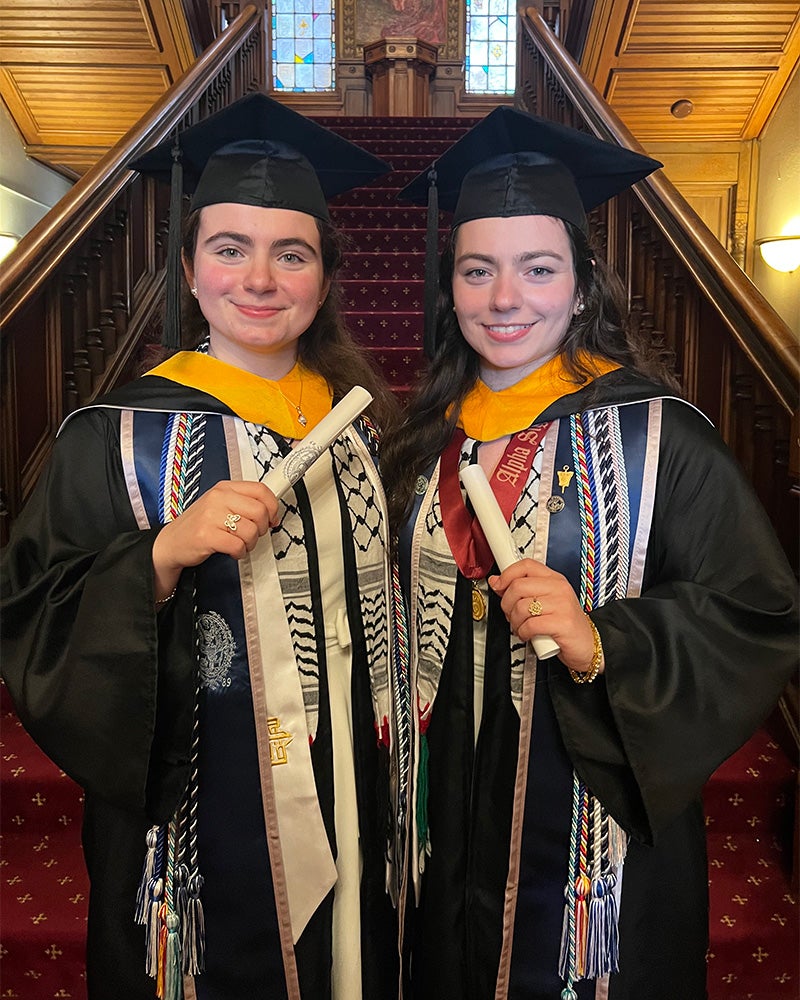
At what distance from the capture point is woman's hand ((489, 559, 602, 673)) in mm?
1286

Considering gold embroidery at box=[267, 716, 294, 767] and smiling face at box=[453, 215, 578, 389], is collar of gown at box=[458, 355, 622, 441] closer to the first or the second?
smiling face at box=[453, 215, 578, 389]

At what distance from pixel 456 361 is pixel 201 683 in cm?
87

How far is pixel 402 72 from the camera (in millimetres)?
9789

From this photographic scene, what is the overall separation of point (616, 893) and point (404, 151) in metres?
7.00

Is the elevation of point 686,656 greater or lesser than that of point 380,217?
lesser

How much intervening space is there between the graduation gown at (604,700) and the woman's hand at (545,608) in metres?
0.06

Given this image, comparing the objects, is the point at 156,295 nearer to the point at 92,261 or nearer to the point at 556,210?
the point at 92,261

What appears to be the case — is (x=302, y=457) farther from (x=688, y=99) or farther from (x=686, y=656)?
(x=688, y=99)

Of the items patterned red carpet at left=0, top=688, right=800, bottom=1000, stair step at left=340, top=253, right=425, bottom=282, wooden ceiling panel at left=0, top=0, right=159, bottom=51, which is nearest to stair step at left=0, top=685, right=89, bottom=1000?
patterned red carpet at left=0, top=688, right=800, bottom=1000

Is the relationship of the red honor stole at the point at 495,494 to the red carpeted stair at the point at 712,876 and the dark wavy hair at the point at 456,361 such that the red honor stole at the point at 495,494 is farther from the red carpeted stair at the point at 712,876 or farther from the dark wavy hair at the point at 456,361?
the red carpeted stair at the point at 712,876

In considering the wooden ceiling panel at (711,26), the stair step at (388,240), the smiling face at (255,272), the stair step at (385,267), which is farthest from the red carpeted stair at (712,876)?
the wooden ceiling panel at (711,26)

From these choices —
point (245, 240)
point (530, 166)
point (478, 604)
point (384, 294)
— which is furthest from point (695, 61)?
point (478, 604)

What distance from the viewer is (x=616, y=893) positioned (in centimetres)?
147

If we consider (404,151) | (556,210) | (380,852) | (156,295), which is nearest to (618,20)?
(404,151)
